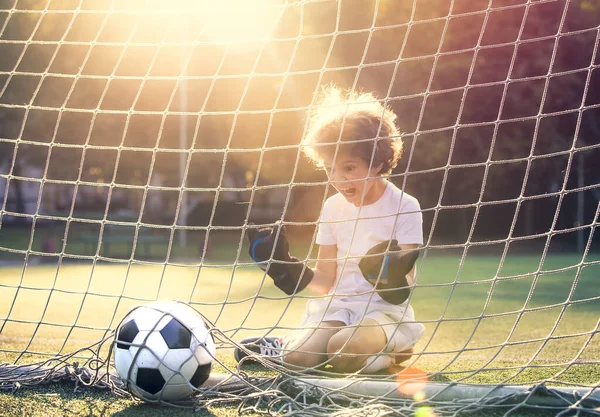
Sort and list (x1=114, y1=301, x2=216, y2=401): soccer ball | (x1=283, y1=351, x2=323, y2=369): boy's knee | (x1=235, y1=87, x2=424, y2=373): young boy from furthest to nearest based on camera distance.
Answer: (x1=283, y1=351, x2=323, y2=369): boy's knee, (x1=235, y1=87, x2=424, y2=373): young boy, (x1=114, y1=301, x2=216, y2=401): soccer ball

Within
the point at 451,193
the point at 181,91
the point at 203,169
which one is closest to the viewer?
the point at 181,91

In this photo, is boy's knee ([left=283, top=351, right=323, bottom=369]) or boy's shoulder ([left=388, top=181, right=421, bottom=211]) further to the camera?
boy's shoulder ([left=388, top=181, right=421, bottom=211])

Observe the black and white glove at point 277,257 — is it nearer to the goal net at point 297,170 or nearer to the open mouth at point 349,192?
the goal net at point 297,170

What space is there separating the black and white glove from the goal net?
61mm

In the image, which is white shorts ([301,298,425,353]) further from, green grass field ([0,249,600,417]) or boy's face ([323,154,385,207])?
boy's face ([323,154,385,207])

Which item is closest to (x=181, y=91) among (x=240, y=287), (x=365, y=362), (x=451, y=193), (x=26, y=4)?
(x=26, y=4)

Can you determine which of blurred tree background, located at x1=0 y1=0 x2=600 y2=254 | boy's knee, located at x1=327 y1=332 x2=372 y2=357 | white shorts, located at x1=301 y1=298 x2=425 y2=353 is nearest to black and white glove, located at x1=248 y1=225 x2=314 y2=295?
white shorts, located at x1=301 y1=298 x2=425 y2=353

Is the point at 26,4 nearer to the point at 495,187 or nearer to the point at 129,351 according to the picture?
the point at 495,187

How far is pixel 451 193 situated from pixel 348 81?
2.86 meters

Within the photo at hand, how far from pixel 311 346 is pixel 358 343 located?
20 centimetres

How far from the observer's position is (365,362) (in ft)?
8.16

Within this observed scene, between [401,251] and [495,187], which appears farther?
[495,187]

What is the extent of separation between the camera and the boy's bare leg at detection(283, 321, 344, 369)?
2482mm

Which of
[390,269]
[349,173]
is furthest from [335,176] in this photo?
[390,269]
